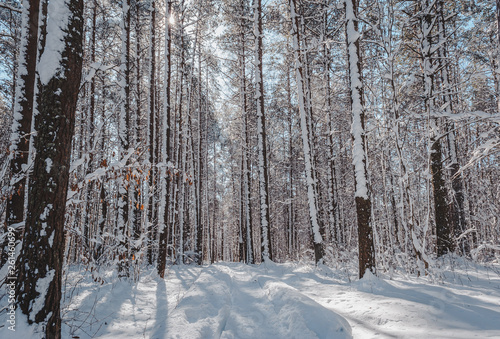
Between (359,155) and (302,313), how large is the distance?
12.9 feet

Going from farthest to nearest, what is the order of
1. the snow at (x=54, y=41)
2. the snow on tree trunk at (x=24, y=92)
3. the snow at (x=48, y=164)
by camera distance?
the snow on tree trunk at (x=24, y=92)
the snow at (x=54, y=41)
the snow at (x=48, y=164)

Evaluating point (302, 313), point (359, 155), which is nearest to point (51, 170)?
point (302, 313)

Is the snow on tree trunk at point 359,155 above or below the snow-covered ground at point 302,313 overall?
above

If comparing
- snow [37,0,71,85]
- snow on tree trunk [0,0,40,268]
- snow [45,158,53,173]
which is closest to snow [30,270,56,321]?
snow [45,158,53,173]

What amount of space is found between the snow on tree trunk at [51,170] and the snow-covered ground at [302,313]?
1.38ft

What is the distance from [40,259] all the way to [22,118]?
4.37 metres

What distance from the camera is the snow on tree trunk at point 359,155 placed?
5664 millimetres

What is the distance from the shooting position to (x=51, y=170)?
2715mm

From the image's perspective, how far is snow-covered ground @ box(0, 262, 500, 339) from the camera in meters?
2.75

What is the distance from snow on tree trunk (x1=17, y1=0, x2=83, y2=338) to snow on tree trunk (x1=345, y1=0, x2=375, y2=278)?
214 inches

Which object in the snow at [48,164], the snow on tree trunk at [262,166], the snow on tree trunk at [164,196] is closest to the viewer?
the snow at [48,164]

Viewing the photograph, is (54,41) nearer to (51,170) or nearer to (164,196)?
(51,170)

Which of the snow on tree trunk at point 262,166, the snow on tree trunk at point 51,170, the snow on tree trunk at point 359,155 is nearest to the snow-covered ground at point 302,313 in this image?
the snow on tree trunk at point 51,170

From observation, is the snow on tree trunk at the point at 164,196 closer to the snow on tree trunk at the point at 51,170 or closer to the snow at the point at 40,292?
the snow on tree trunk at the point at 51,170
